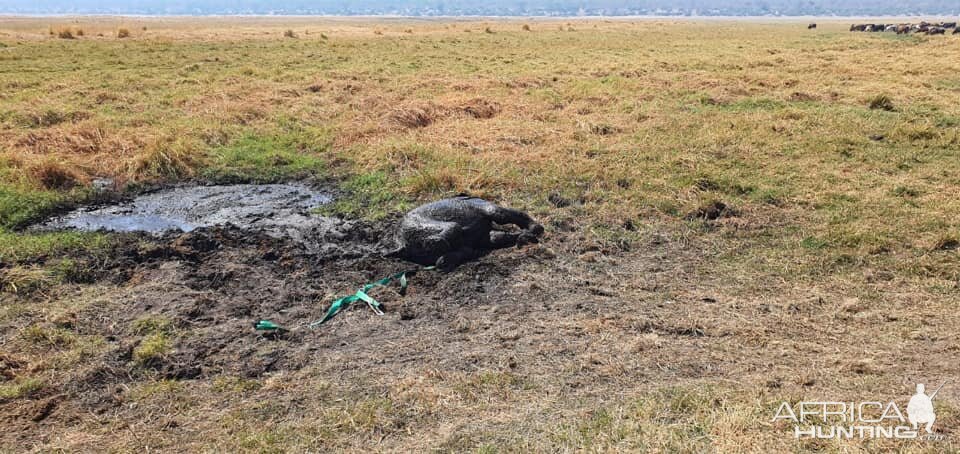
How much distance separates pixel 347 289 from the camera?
229 inches

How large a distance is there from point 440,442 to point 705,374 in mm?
1989

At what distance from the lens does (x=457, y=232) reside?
21.2 feet

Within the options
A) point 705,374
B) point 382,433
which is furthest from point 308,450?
point 705,374

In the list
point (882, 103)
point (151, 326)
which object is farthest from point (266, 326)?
point (882, 103)

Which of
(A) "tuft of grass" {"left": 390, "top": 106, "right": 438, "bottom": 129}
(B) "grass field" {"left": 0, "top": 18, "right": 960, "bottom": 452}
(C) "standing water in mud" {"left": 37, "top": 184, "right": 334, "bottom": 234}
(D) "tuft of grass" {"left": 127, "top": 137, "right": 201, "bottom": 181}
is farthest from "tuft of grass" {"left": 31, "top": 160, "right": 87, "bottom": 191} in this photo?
(A) "tuft of grass" {"left": 390, "top": 106, "right": 438, "bottom": 129}

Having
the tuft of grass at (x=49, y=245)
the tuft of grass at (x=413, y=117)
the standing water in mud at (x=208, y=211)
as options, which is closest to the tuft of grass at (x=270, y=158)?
the standing water in mud at (x=208, y=211)

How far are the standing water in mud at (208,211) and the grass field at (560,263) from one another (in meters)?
0.47

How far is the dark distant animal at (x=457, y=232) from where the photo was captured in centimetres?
636

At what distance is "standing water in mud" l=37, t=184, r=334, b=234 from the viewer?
743 centimetres

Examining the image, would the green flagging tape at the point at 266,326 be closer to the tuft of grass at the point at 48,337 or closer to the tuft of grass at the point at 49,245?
the tuft of grass at the point at 48,337

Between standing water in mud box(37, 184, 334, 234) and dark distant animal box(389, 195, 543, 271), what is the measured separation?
5.30 feet

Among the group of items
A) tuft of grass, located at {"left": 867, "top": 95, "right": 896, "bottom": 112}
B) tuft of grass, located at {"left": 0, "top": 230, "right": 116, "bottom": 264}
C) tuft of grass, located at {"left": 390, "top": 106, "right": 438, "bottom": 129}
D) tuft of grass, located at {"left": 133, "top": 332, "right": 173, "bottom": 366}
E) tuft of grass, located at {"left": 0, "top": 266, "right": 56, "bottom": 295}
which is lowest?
tuft of grass, located at {"left": 133, "top": 332, "right": 173, "bottom": 366}

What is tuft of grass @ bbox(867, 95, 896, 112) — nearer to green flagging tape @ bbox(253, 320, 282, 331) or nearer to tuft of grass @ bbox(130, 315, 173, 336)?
green flagging tape @ bbox(253, 320, 282, 331)

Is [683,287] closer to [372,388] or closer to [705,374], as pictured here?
[705,374]
